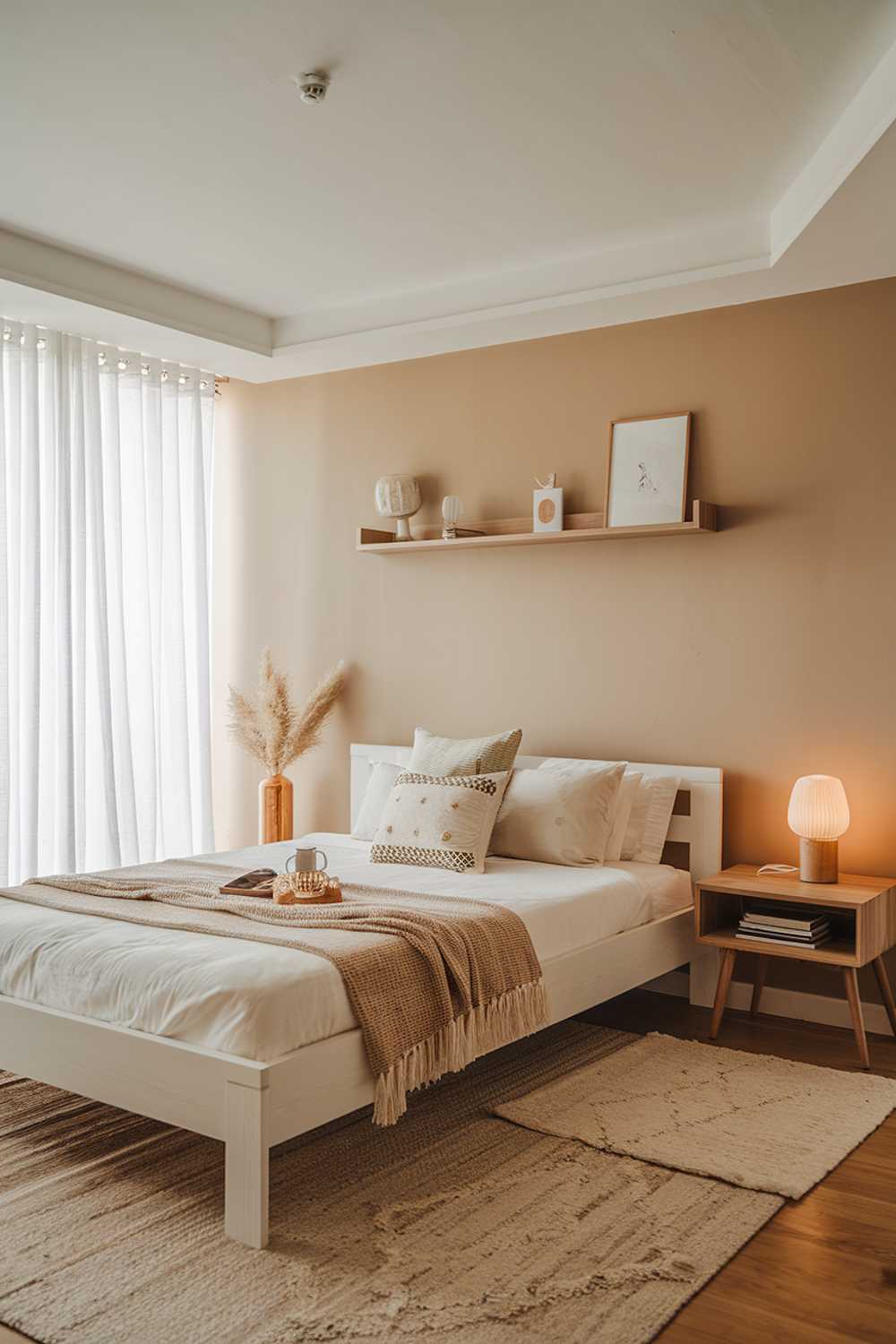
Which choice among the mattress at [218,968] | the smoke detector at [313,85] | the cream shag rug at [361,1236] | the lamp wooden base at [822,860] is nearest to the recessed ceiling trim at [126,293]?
the smoke detector at [313,85]

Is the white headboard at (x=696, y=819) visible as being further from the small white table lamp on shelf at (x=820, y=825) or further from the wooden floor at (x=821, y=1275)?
the wooden floor at (x=821, y=1275)

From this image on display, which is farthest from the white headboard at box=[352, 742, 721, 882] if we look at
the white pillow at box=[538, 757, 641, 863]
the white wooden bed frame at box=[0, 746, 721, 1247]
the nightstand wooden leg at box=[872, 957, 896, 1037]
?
the white wooden bed frame at box=[0, 746, 721, 1247]

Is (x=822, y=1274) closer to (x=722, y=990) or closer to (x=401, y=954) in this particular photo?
(x=401, y=954)

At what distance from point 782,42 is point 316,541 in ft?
10.3

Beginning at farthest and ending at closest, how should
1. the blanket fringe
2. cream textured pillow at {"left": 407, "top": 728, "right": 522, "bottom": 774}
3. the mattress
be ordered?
cream textured pillow at {"left": 407, "top": 728, "right": 522, "bottom": 774}
the blanket fringe
the mattress

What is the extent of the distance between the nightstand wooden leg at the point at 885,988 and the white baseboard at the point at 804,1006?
0.08 meters

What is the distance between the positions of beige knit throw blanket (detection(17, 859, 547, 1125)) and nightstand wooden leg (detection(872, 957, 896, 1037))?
1.23m

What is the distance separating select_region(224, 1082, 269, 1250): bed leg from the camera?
235 centimetres

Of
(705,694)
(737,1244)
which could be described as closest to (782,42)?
(705,694)

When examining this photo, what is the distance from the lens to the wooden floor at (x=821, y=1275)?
6.87ft

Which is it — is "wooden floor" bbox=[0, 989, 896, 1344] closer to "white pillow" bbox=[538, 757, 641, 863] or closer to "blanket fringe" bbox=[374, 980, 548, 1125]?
"blanket fringe" bbox=[374, 980, 548, 1125]

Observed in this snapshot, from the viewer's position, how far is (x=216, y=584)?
5.72 m

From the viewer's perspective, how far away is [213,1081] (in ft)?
7.98

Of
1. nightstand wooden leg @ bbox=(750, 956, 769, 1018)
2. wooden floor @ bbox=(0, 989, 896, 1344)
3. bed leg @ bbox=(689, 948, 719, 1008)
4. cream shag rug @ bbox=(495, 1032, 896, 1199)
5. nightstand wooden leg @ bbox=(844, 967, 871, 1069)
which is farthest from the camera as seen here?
bed leg @ bbox=(689, 948, 719, 1008)
